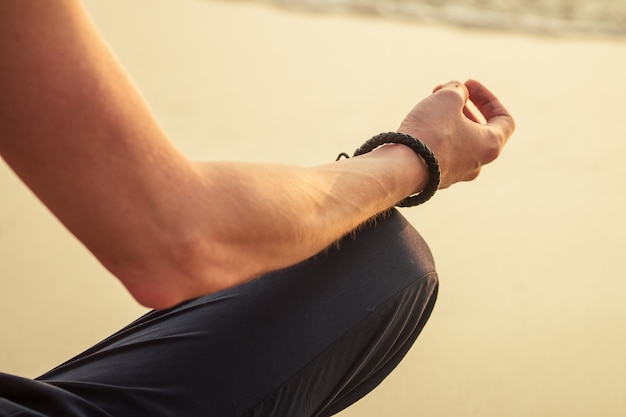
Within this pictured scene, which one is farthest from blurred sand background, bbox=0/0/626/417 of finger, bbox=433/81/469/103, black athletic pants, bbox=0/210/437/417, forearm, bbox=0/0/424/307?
forearm, bbox=0/0/424/307

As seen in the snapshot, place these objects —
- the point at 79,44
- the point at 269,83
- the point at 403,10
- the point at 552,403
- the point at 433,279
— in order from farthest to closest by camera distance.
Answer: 1. the point at 403,10
2. the point at 269,83
3. the point at 552,403
4. the point at 433,279
5. the point at 79,44

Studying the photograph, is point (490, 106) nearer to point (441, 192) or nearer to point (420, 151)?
point (420, 151)

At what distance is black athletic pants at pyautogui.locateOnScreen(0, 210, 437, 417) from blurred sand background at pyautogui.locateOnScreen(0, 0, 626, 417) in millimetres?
566

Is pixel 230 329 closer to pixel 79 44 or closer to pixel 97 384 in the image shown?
pixel 97 384

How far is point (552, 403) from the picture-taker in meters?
1.66

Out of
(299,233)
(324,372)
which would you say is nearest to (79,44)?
(299,233)

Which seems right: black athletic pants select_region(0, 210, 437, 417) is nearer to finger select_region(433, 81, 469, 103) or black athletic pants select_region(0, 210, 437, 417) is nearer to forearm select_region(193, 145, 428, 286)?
forearm select_region(193, 145, 428, 286)

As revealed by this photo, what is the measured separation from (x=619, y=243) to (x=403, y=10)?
2292 mm

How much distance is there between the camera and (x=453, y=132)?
4.25ft

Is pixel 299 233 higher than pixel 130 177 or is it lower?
lower

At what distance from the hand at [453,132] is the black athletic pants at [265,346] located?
16 centimetres

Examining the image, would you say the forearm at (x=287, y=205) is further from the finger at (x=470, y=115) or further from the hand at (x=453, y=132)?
the finger at (x=470, y=115)

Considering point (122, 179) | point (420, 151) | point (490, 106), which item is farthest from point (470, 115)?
point (122, 179)

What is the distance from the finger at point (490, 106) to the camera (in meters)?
1.41
